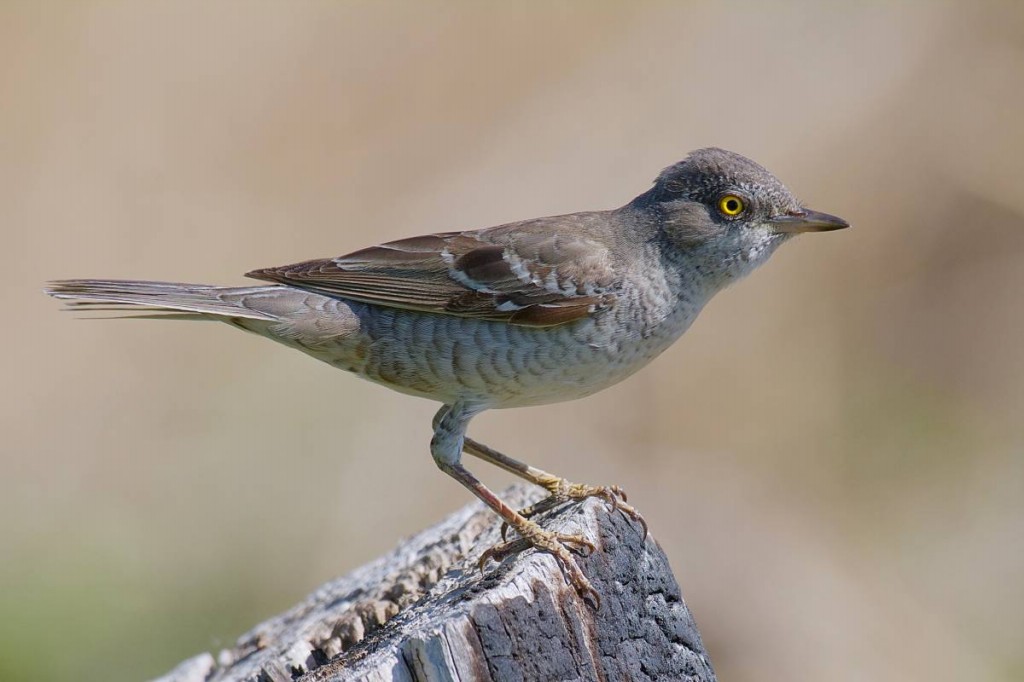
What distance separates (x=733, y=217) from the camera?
478cm

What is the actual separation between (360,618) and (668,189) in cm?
229

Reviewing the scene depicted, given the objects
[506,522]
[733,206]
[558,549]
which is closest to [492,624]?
[558,549]

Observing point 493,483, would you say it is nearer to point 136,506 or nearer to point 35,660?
point 136,506

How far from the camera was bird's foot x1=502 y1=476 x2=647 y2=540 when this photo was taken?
13.1 feet

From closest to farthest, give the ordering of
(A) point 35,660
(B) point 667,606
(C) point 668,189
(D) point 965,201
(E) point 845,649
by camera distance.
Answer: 1. (B) point 667,606
2. (C) point 668,189
3. (A) point 35,660
4. (E) point 845,649
5. (D) point 965,201

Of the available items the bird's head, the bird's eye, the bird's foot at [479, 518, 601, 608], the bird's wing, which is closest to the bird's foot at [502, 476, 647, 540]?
the bird's foot at [479, 518, 601, 608]

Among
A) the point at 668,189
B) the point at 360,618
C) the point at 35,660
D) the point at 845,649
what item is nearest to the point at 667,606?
the point at 360,618

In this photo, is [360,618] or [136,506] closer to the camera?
[360,618]

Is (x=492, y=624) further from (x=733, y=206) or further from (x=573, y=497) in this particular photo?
(x=733, y=206)

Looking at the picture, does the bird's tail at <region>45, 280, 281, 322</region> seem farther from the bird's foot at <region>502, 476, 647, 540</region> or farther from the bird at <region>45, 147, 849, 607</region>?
the bird's foot at <region>502, 476, 647, 540</region>

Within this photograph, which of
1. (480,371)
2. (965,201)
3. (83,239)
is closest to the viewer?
(480,371)

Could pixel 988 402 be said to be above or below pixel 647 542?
below

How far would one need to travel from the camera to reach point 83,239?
9445 millimetres

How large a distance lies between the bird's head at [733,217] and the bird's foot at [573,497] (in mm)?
1098
